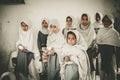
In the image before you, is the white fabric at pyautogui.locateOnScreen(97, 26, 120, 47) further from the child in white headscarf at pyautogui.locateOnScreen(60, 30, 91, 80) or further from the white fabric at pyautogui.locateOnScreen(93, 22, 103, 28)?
the child in white headscarf at pyautogui.locateOnScreen(60, 30, 91, 80)

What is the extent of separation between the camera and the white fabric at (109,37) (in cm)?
378

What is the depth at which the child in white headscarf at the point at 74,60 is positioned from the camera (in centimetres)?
376

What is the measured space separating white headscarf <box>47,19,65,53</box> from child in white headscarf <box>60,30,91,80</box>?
0.18 feet

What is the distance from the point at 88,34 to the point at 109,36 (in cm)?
21

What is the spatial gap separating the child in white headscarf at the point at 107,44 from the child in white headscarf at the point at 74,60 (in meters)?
0.16

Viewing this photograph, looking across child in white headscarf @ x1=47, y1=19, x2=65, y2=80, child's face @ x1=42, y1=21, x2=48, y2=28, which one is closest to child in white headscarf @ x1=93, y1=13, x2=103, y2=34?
child in white headscarf @ x1=47, y1=19, x2=65, y2=80

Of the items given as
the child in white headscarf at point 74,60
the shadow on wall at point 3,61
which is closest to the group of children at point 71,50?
the child in white headscarf at point 74,60

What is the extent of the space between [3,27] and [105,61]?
3.48ft

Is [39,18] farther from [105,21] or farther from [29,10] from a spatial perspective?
[105,21]

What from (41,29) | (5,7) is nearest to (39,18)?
(41,29)

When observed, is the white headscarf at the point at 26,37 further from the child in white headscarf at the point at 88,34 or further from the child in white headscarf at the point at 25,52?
the child in white headscarf at the point at 88,34

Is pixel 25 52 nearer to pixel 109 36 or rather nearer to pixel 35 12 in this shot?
pixel 35 12

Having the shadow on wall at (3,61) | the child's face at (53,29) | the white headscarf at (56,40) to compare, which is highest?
the child's face at (53,29)

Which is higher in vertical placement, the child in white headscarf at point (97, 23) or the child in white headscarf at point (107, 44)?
the child in white headscarf at point (97, 23)
